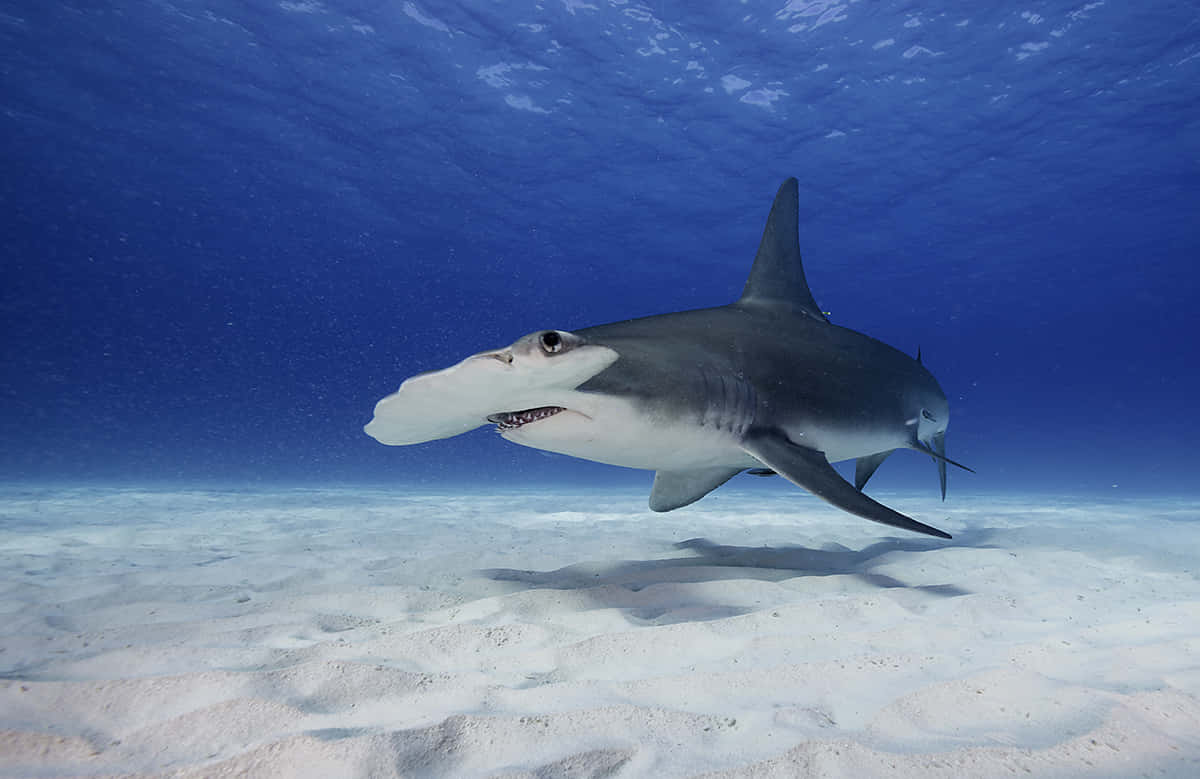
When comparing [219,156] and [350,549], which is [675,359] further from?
[219,156]

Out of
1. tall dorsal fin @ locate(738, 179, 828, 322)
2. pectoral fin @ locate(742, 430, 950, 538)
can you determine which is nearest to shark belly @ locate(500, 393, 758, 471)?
pectoral fin @ locate(742, 430, 950, 538)

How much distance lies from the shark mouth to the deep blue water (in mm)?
17762

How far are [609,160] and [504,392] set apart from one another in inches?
995

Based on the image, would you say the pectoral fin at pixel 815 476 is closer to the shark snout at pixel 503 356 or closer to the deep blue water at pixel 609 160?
the shark snout at pixel 503 356

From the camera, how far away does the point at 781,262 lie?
4.70 meters

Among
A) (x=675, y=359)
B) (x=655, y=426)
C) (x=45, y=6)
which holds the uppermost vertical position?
(x=45, y=6)

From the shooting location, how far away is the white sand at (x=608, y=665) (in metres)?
1.34

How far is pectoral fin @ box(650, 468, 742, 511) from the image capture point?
12.9ft

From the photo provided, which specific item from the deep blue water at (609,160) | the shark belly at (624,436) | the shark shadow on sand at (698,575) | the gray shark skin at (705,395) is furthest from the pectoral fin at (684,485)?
the deep blue water at (609,160)

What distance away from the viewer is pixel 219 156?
88.4 ft

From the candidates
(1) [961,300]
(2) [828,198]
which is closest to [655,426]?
(2) [828,198]

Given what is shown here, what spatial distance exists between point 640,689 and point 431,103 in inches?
945

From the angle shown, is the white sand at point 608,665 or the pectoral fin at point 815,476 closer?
the white sand at point 608,665

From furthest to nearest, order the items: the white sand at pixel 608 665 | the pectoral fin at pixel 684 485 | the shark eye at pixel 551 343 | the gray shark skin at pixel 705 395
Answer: the pectoral fin at pixel 684 485, the gray shark skin at pixel 705 395, the shark eye at pixel 551 343, the white sand at pixel 608 665
